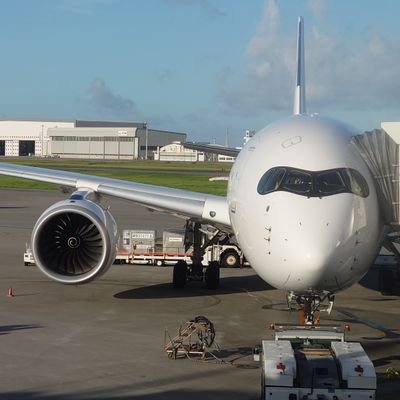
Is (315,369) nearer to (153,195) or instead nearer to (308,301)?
(308,301)

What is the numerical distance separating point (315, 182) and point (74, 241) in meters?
7.04

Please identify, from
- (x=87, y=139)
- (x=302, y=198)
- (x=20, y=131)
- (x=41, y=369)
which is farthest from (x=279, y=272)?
(x=20, y=131)

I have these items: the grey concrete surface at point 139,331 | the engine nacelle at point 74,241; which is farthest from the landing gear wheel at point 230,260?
the engine nacelle at point 74,241

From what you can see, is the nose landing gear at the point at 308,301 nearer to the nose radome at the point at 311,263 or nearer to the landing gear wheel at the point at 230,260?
the nose radome at the point at 311,263

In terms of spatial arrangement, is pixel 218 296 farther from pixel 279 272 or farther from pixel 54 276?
pixel 279 272

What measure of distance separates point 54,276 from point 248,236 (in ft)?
17.6

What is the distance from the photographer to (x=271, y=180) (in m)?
13.0

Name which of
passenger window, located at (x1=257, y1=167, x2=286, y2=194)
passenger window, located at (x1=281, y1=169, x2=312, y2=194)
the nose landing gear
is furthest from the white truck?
passenger window, located at (x1=281, y1=169, x2=312, y2=194)

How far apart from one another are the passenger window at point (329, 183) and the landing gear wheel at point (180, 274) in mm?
9312

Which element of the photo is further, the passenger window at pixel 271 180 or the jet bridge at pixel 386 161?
the jet bridge at pixel 386 161

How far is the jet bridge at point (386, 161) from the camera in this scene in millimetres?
13461

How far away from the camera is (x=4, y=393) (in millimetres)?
11391

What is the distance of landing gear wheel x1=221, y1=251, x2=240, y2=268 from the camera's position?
26.7 meters

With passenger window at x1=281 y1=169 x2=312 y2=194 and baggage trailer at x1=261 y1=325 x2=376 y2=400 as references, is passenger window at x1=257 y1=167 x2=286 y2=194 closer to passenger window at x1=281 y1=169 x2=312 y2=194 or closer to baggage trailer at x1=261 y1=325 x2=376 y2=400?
passenger window at x1=281 y1=169 x2=312 y2=194
